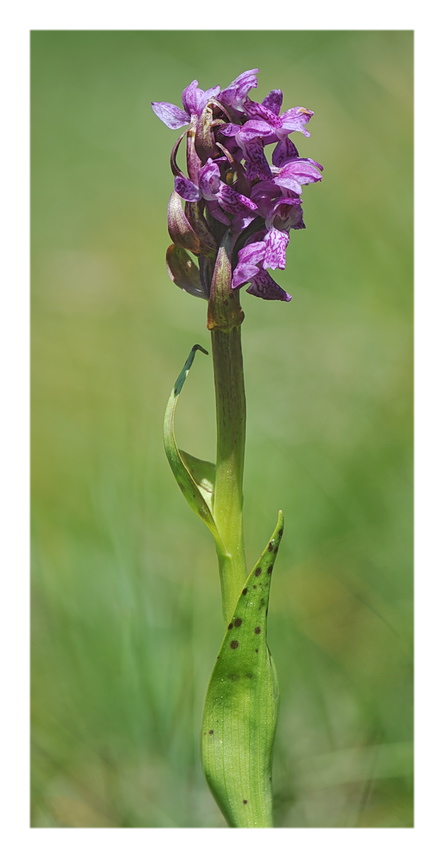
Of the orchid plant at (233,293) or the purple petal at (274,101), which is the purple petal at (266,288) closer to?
the orchid plant at (233,293)

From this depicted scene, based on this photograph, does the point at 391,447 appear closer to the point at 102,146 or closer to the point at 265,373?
the point at 265,373

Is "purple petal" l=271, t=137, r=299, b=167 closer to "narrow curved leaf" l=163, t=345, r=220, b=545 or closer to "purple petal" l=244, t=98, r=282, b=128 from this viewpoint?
"purple petal" l=244, t=98, r=282, b=128

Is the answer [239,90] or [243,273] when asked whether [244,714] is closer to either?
[243,273]

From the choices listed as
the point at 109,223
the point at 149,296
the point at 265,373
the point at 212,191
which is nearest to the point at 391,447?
the point at 265,373

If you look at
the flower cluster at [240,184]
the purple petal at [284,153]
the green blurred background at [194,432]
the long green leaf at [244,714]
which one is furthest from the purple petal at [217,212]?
the green blurred background at [194,432]

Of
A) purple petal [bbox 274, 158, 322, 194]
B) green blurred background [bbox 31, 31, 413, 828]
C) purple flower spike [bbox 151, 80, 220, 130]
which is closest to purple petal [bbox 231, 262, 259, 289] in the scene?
purple petal [bbox 274, 158, 322, 194]

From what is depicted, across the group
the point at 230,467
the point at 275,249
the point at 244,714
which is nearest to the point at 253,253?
the point at 275,249

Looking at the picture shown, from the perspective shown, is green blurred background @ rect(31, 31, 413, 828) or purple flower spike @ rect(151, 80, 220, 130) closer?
purple flower spike @ rect(151, 80, 220, 130)
